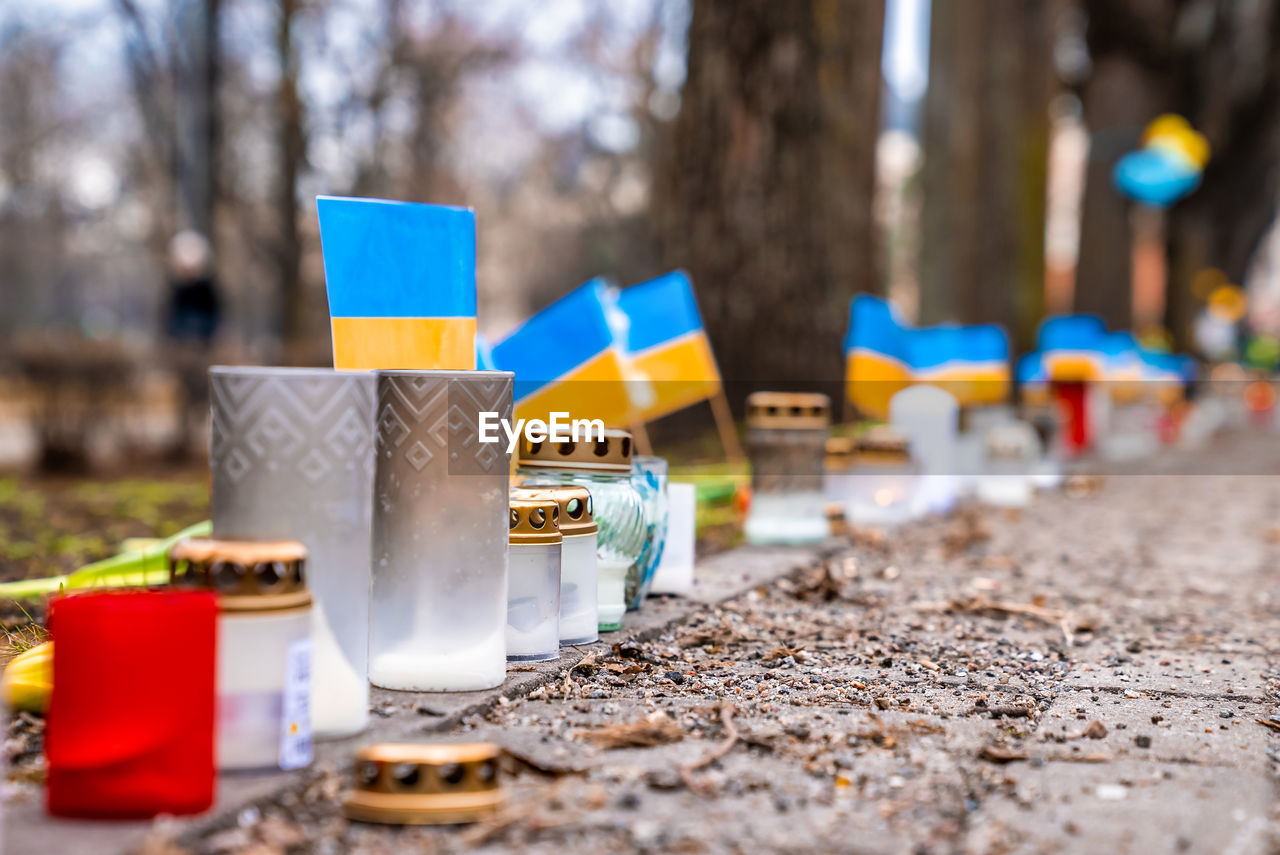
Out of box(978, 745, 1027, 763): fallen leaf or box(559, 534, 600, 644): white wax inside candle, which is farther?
box(559, 534, 600, 644): white wax inside candle

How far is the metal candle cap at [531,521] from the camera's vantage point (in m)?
2.57

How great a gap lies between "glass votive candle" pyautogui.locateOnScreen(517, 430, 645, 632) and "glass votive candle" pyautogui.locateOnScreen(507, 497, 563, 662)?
10.3 inches

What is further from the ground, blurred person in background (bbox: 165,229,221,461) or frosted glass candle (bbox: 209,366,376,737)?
blurred person in background (bbox: 165,229,221,461)

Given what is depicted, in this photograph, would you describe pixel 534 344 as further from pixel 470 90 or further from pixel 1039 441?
pixel 470 90

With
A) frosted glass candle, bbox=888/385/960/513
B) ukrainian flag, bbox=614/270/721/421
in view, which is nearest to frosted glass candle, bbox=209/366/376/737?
ukrainian flag, bbox=614/270/721/421

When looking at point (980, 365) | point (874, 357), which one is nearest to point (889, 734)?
point (874, 357)

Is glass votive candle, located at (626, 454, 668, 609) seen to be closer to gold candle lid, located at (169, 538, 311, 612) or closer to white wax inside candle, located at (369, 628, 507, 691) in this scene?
white wax inside candle, located at (369, 628, 507, 691)

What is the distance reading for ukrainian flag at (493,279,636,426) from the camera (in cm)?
350

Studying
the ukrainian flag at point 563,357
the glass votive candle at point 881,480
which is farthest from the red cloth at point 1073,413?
the ukrainian flag at point 563,357

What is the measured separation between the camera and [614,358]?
3.57 meters

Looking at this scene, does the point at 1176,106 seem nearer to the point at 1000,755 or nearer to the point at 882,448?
the point at 882,448

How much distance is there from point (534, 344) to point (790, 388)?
3590mm

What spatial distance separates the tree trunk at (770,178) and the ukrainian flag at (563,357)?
3.47 meters

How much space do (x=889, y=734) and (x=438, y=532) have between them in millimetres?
886
